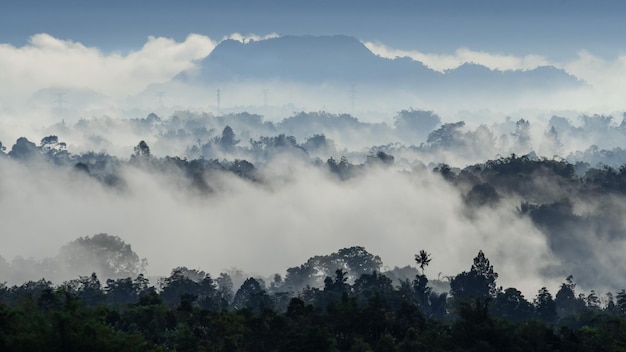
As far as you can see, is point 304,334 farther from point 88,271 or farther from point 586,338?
point 88,271

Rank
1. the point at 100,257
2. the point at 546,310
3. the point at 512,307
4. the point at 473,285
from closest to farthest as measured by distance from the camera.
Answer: the point at 546,310
the point at 512,307
the point at 473,285
the point at 100,257

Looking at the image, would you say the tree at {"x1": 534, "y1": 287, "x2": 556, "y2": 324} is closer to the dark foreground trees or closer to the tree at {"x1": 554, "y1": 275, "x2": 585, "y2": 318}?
the tree at {"x1": 554, "y1": 275, "x2": 585, "y2": 318}

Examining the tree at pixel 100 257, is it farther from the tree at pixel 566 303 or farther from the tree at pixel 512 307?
the tree at pixel 566 303

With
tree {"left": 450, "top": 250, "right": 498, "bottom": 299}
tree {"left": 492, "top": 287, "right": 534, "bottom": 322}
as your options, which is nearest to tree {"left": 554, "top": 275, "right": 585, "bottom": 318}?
tree {"left": 450, "top": 250, "right": 498, "bottom": 299}

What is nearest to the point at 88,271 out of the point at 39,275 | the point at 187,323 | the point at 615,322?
the point at 39,275

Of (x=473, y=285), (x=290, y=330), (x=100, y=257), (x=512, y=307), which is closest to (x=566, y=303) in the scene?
(x=473, y=285)

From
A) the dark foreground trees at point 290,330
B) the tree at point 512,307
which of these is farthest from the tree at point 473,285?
the dark foreground trees at point 290,330

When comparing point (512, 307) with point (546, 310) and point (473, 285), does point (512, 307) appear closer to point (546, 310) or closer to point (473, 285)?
point (546, 310)

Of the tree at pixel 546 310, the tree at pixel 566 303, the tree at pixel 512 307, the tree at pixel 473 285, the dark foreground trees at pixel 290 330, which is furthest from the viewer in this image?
the tree at pixel 566 303

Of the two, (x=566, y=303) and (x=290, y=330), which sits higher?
(x=566, y=303)

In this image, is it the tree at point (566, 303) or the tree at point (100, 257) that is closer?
the tree at point (566, 303)

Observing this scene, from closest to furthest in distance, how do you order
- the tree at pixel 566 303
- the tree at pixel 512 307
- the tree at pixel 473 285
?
the tree at pixel 512 307
the tree at pixel 473 285
the tree at pixel 566 303

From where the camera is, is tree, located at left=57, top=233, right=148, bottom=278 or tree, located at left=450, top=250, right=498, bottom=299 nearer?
tree, located at left=450, top=250, right=498, bottom=299

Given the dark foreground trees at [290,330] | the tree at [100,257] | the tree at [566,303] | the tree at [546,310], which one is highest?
the tree at [100,257]
